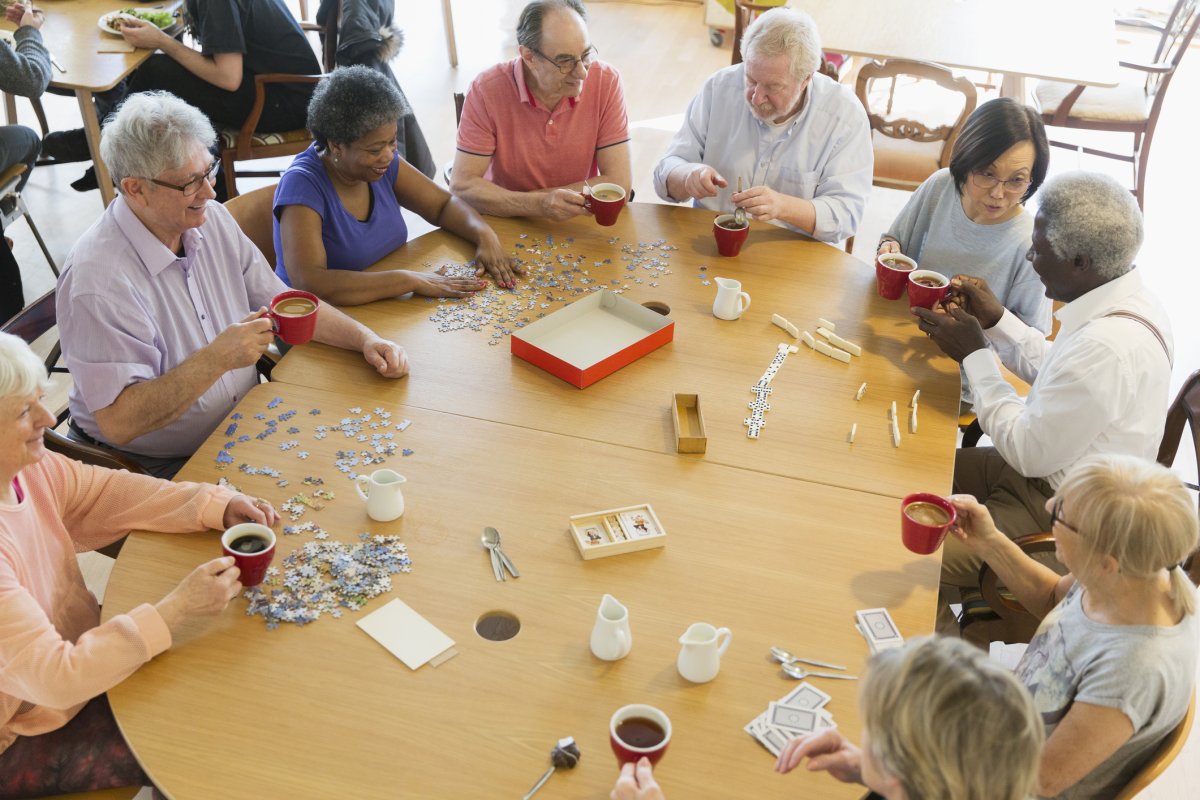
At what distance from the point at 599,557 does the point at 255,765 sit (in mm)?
834

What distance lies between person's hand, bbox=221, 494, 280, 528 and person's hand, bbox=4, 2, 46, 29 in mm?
3561

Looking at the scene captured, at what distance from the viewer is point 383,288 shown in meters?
3.13

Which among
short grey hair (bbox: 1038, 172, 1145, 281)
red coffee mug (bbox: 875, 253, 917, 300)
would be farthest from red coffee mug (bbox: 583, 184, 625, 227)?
short grey hair (bbox: 1038, 172, 1145, 281)

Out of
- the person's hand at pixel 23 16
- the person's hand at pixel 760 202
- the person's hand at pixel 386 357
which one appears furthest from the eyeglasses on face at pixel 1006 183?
the person's hand at pixel 23 16

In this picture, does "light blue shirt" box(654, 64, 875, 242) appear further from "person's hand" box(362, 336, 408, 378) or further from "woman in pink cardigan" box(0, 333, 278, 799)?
"woman in pink cardigan" box(0, 333, 278, 799)

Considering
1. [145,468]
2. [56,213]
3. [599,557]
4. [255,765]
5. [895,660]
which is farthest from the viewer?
[56,213]

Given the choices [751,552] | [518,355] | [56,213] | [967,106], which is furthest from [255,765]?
[56,213]

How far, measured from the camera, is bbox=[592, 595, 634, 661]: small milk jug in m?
1.98

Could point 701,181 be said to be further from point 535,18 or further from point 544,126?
point 535,18

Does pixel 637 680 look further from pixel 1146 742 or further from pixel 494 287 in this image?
pixel 494 287

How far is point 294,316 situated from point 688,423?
1.08 m

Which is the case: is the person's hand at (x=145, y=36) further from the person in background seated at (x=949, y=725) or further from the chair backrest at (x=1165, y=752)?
the chair backrest at (x=1165, y=752)

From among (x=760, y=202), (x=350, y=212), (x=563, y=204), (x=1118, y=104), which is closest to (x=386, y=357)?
(x=350, y=212)

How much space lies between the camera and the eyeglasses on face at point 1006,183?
3203 mm
